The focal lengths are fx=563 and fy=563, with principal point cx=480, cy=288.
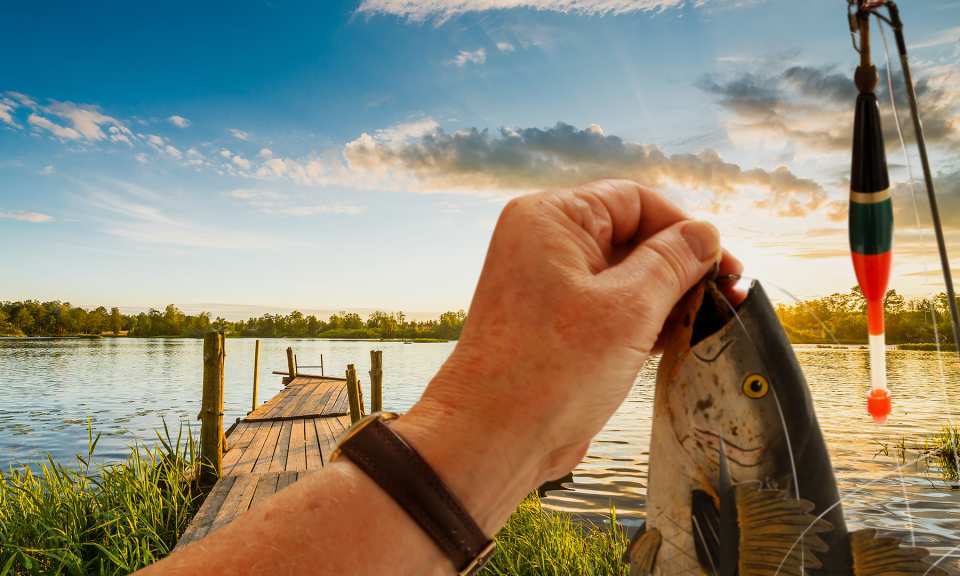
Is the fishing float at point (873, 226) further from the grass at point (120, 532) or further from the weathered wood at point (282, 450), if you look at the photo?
the weathered wood at point (282, 450)

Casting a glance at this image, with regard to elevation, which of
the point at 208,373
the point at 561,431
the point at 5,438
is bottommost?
the point at 5,438

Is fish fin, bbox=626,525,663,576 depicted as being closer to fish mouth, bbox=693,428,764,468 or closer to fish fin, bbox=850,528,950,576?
fish mouth, bbox=693,428,764,468

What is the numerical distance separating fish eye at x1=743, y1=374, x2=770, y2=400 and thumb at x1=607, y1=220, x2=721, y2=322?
22 centimetres

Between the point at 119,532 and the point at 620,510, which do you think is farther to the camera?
the point at 620,510

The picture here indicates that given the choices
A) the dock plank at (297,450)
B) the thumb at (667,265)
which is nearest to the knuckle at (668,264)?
the thumb at (667,265)

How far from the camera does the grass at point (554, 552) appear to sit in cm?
568

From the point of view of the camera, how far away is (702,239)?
123cm

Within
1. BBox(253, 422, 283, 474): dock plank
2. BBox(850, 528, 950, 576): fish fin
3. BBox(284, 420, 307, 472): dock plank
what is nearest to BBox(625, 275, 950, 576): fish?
BBox(850, 528, 950, 576): fish fin

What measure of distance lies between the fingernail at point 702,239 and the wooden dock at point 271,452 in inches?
156

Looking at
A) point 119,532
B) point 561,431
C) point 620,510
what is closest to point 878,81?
point 561,431

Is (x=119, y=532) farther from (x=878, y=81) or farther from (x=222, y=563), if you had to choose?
(x=878, y=81)

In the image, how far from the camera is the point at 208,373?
8.89 metres

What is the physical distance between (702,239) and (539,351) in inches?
20.8

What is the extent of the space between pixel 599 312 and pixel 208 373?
30.1ft
